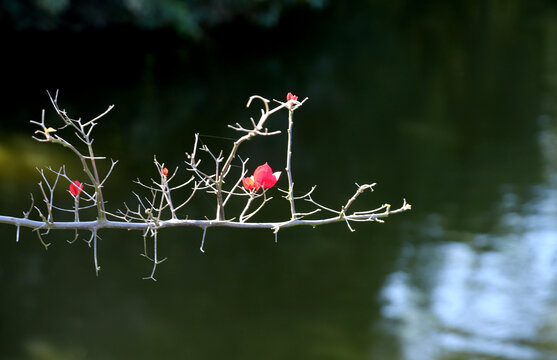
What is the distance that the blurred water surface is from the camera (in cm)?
479

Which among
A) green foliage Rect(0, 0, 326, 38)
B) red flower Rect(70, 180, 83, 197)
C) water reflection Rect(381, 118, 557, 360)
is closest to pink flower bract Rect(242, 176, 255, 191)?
red flower Rect(70, 180, 83, 197)

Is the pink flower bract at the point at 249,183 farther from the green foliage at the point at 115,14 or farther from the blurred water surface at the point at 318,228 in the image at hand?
the green foliage at the point at 115,14

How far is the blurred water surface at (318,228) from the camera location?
15.7 feet

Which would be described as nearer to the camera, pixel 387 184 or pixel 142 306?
pixel 142 306

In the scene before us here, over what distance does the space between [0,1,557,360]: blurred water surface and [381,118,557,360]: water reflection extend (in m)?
0.02

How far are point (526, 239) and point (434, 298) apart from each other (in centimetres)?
130

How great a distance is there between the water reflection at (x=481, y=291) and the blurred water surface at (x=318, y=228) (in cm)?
2

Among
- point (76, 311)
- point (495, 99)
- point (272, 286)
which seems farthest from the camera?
point (495, 99)

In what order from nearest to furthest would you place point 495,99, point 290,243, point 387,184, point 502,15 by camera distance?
point 290,243 → point 387,184 → point 495,99 → point 502,15

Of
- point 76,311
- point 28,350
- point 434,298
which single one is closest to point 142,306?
point 76,311

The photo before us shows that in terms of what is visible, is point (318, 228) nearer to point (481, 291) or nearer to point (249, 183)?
point (481, 291)

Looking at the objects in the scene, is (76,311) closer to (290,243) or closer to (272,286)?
(272,286)

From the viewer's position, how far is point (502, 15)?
14.9 m

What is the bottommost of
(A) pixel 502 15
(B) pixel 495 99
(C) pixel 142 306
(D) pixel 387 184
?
(C) pixel 142 306
